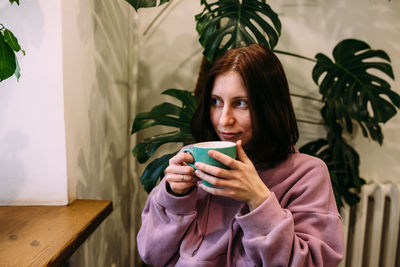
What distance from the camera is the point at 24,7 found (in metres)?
0.76

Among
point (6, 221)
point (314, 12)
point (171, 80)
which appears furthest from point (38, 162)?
point (314, 12)

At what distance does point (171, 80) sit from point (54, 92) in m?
0.78

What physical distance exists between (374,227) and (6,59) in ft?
5.39

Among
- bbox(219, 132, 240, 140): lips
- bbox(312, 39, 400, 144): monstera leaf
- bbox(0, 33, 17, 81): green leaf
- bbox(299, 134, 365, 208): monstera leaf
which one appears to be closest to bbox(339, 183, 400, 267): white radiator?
bbox(299, 134, 365, 208): monstera leaf

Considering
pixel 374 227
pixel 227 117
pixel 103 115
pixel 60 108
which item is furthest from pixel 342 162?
pixel 60 108

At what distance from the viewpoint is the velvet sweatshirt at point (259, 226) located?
555 millimetres

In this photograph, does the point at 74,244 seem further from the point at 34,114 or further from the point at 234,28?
the point at 234,28

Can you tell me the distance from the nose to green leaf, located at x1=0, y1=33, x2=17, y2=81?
44cm

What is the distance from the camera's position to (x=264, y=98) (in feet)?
2.14

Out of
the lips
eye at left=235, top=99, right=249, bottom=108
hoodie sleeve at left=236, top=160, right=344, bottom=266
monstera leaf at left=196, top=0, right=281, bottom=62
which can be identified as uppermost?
monstera leaf at left=196, top=0, right=281, bottom=62

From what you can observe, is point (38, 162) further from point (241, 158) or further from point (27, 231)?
point (241, 158)

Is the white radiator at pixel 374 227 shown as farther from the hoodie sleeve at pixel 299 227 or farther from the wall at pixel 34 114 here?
the wall at pixel 34 114

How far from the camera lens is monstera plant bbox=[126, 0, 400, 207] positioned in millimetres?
1004

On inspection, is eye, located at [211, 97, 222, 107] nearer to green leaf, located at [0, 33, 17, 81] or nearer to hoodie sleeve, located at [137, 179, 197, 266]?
hoodie sleeve, located at [137, 179, 197, 266]
